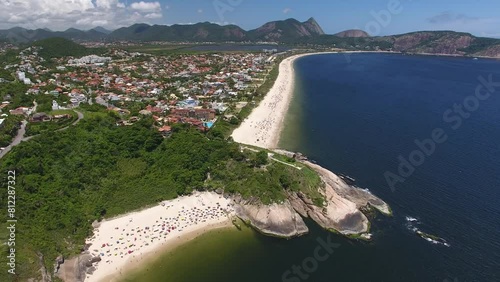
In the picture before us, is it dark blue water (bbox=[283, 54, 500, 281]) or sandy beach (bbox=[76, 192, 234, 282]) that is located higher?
dark blue water (bbox=[283, 54, 500, 281])

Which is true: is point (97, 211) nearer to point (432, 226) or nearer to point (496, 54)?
point (432, 226)

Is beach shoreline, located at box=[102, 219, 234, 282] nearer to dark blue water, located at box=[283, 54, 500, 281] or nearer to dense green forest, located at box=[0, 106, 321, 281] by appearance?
dense green forest, located at box=[0, 106, 321, 281]

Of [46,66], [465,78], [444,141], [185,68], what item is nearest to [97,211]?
[444,141]

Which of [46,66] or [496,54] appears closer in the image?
[46,66]

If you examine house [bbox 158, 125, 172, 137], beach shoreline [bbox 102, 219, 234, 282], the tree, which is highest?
the tree

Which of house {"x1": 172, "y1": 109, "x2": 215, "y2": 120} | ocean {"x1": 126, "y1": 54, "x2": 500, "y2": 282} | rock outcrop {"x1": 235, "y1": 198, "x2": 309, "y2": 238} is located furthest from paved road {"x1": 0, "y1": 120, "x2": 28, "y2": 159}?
rock outcrop {"x1": 235, "y1": 198, "x2": 309, "y2": 238}

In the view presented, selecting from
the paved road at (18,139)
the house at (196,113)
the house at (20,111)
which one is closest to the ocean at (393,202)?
the house at (196,113)

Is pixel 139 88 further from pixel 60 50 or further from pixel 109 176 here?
pixel 60 50
